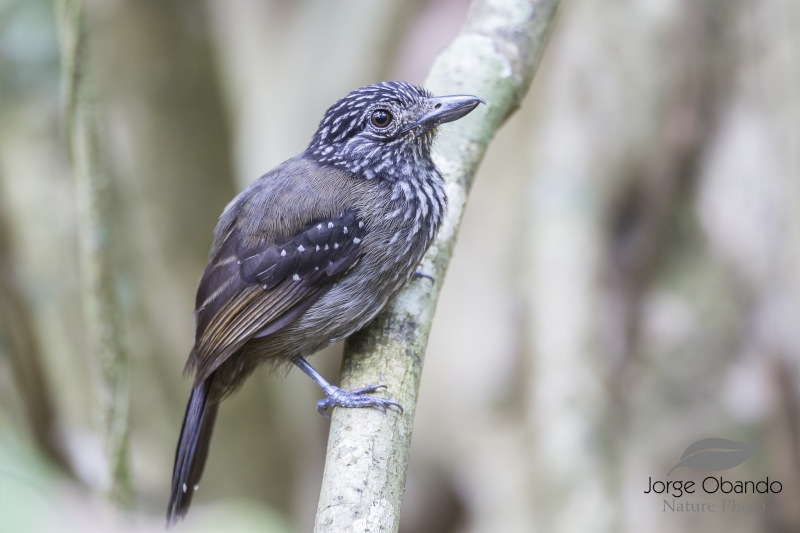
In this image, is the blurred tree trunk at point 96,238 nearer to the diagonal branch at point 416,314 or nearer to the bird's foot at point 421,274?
the diagonal branch at point 416,314

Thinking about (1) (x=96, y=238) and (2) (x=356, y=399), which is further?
(1) (x=96, y=238)

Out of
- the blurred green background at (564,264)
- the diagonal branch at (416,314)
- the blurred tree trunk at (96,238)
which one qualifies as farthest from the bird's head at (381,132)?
the blurred green background at (564,264)

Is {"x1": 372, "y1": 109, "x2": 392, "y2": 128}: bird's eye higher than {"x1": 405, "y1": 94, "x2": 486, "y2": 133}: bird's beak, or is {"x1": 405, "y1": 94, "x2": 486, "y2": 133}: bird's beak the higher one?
{"x1": 372, "y1": 109, "x2": 392, "y2": 128}: bird's eye

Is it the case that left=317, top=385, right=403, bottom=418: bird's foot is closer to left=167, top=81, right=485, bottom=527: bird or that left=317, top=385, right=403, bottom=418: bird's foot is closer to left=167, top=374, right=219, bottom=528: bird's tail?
left=167, top=81, right=485, bottom=527: bird

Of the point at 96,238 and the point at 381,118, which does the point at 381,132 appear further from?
the point at 96,238

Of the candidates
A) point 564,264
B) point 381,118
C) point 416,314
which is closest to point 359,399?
point 416,314

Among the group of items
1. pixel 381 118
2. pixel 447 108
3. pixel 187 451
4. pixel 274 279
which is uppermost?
pixel 381 118

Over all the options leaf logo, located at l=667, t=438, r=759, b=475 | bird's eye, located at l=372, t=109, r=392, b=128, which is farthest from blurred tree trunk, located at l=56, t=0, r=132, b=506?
leaf logo, located at l=667, t=438, r=759, b=475
